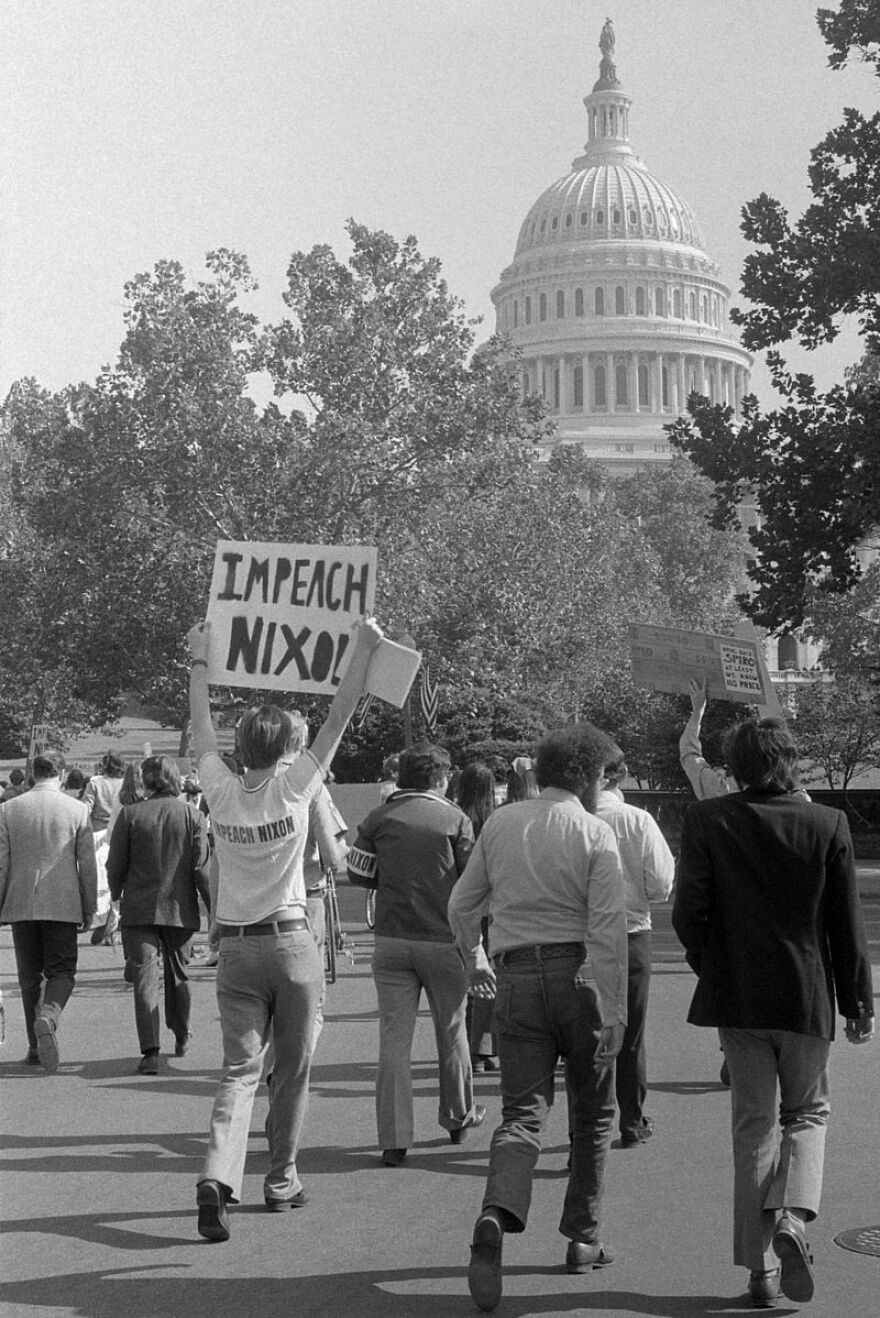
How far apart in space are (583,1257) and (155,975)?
4.99 metres

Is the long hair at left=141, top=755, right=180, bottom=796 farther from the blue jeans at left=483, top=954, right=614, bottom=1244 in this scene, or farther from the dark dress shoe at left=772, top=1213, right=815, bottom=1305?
the dark dress shoe at left=772, top=1213, right=815, bottom=1305

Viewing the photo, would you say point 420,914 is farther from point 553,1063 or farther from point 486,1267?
point 486,1267

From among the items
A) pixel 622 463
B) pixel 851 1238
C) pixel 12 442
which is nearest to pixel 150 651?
pixel 12 442

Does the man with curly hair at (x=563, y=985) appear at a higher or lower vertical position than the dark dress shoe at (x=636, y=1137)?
higher

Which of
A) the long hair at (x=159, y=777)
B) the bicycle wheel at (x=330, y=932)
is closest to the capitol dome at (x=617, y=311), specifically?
the bicycle wheel at (x=330, y=932)

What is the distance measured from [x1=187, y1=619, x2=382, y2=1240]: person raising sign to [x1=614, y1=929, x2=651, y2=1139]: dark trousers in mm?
1752

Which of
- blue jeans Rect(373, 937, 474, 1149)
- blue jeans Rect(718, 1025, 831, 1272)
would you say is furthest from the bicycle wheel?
blue jeans Rect(718, 1025, 831, 1272)

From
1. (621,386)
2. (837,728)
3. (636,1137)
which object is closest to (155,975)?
(636,1137)

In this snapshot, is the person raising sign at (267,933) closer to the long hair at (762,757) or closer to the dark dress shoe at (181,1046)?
the long hair at (762,757)

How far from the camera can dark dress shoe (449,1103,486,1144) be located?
8305 millimetres

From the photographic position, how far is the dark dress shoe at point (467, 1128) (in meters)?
8.30

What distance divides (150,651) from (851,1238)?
114ft

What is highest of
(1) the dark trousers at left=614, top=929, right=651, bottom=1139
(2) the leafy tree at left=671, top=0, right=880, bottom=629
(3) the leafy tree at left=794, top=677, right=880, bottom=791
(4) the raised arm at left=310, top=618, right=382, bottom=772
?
(2) the leafy tree at left=671, top=0, right=880, bottom=629

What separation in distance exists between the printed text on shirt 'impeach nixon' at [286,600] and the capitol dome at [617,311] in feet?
398
